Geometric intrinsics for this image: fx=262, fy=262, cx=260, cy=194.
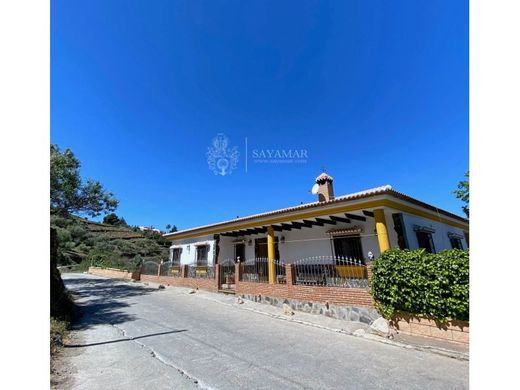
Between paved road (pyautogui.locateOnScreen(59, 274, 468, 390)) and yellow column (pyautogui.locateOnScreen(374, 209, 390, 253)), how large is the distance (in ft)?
9.51

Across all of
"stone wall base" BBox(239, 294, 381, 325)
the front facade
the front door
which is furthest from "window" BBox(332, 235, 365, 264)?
the front door

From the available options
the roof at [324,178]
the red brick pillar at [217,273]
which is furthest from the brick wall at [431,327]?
the red brick pillar at [217,273]

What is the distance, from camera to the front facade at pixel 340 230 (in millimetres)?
8609

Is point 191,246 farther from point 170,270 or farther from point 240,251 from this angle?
point 240,251

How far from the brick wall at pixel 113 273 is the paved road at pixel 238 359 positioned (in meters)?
12.7

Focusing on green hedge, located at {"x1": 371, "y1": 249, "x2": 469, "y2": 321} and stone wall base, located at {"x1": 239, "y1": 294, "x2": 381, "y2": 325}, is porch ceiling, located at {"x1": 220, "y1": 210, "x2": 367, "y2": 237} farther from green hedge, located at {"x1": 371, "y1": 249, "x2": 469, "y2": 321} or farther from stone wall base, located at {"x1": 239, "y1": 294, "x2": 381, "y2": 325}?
green hedge, located at {"x1": 371, "y1": 249, "x2": 469, "y2": 321}

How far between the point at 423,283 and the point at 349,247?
16.7 ft

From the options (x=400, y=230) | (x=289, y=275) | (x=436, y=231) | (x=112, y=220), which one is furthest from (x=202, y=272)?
(x=112, y=220)

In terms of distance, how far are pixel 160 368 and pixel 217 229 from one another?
10.7 m

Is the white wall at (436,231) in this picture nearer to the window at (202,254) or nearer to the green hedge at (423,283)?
the green hedge at (423,283)

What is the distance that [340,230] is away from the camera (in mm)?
10633

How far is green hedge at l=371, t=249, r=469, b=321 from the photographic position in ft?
16.4
